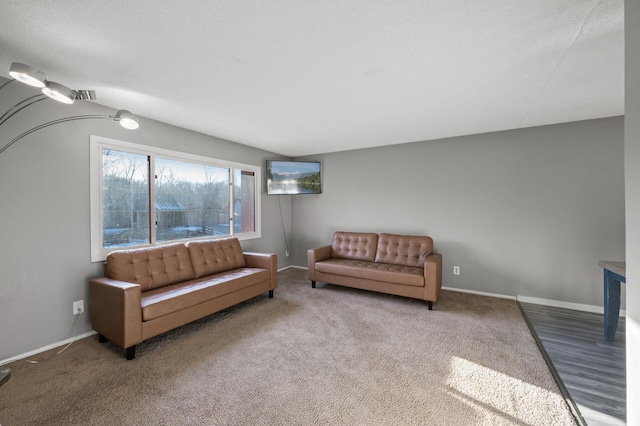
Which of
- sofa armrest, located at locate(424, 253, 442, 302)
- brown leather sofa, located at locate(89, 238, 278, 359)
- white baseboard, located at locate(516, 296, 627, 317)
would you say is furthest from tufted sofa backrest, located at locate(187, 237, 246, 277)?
white baseboard, located at locate(516, 296, 627, 317)

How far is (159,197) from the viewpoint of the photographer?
11.5 feet

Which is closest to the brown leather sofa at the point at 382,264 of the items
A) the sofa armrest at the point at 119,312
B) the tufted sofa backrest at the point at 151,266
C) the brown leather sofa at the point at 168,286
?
the brown leather sofa at the point at 168,286

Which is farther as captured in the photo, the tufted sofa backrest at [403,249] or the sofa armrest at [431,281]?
the tufted sofa backrest at [403,249]

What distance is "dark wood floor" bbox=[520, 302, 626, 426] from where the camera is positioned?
5.65ft

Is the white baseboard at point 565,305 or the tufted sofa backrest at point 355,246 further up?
the tufted sofa backrest at point 355,246

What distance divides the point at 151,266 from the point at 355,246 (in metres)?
3.01

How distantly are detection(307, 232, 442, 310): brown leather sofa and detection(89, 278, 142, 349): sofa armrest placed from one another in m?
2.53

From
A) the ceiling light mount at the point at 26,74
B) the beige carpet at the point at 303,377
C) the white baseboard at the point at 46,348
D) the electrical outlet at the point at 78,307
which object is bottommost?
the beige carpet at the point at 303,377

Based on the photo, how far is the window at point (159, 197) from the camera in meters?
2.92

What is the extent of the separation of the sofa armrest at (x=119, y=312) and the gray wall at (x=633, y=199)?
3236 millimetres

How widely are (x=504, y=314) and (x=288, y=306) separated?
272 cm

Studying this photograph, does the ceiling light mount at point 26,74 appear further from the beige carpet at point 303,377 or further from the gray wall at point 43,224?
the beige carpet at point 303,377

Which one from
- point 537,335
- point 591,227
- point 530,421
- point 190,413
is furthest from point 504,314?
point 190,413

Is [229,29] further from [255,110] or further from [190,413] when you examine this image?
[190,413]
